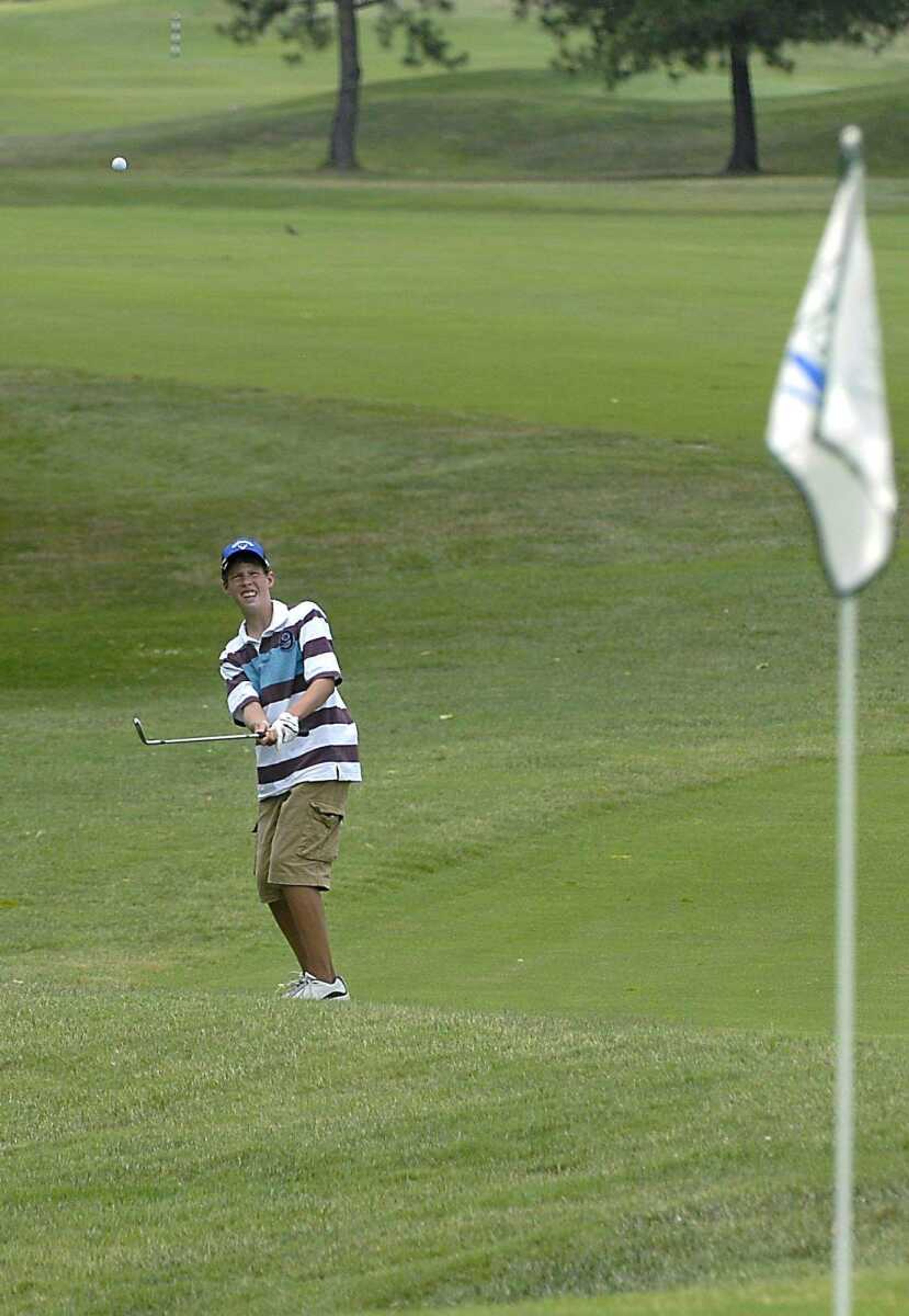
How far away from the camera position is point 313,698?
30.7 feet

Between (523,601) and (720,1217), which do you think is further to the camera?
(523,601)

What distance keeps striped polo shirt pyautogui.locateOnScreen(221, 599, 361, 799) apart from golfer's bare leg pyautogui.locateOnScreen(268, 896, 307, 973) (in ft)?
1.44

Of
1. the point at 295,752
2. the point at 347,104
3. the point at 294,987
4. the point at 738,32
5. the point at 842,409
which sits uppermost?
the point at 842,409

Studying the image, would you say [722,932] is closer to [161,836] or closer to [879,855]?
[879,855]

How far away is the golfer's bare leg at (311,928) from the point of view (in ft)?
31.4

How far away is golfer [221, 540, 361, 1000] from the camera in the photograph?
31.2ft

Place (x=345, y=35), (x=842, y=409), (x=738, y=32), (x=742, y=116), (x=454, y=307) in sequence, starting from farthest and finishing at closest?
(x=345, y=35) < (x=742, y=116) < (x=738, y=32) < (x=454, y=307) < (x=842, y=409)

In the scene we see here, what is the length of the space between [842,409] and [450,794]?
9.80 m

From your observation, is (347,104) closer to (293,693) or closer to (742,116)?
(742,116)

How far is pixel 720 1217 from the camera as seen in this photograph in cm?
633

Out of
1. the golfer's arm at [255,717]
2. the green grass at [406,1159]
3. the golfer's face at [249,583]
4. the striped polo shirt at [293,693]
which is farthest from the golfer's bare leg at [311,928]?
the golfer's face at [249,583]

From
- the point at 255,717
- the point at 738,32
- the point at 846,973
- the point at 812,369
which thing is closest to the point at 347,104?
the point at 738,32

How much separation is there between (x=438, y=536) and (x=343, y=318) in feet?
30.9

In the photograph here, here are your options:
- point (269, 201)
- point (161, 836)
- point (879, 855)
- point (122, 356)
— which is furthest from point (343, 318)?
point (269, 201)
